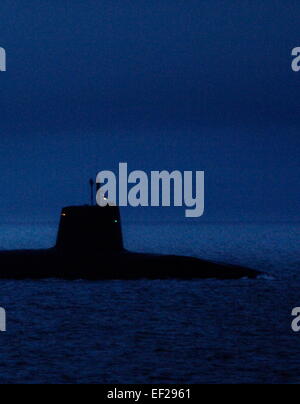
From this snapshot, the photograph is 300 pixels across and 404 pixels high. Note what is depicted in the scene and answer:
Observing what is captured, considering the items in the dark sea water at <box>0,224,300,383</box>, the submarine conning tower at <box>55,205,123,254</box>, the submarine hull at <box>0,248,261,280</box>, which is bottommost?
the dark sea water at <box>0,224,300,383</box>

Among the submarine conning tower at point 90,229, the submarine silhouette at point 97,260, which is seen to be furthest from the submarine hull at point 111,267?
the submarine conning tower at point 90,229

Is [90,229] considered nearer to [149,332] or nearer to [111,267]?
[111,267]

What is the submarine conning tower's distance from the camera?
48938 mm

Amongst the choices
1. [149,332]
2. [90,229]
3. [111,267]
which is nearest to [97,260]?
[111,267]

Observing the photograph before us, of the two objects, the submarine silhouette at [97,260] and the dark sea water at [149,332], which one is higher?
the submarine silhouette at [97,260]

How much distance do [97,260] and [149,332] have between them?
58.8 feet

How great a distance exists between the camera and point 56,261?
50.5 meters

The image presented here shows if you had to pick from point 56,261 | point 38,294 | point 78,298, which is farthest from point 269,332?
point 56,261

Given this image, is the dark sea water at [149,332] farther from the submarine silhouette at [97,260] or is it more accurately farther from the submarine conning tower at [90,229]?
the submarine conning tower at [90,229]

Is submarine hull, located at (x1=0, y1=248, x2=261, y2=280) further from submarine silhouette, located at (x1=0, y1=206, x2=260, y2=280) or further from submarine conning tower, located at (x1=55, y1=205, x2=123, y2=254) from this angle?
submarine conning tower, located at (x1=55, y1=205, x2=123, y2=254)

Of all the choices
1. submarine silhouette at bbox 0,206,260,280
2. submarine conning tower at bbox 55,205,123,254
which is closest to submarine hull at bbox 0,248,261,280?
submarine silhouette at bbox 0,206,260,280

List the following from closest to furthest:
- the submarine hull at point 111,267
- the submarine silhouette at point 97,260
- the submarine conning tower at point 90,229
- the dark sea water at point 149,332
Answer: the dark sea water at point 149,332, the submarine conning tower at point 90,229, the submarine silhouette at point 97,260, the submarine hull at point 111,267

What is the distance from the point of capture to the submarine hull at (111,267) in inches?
1954
